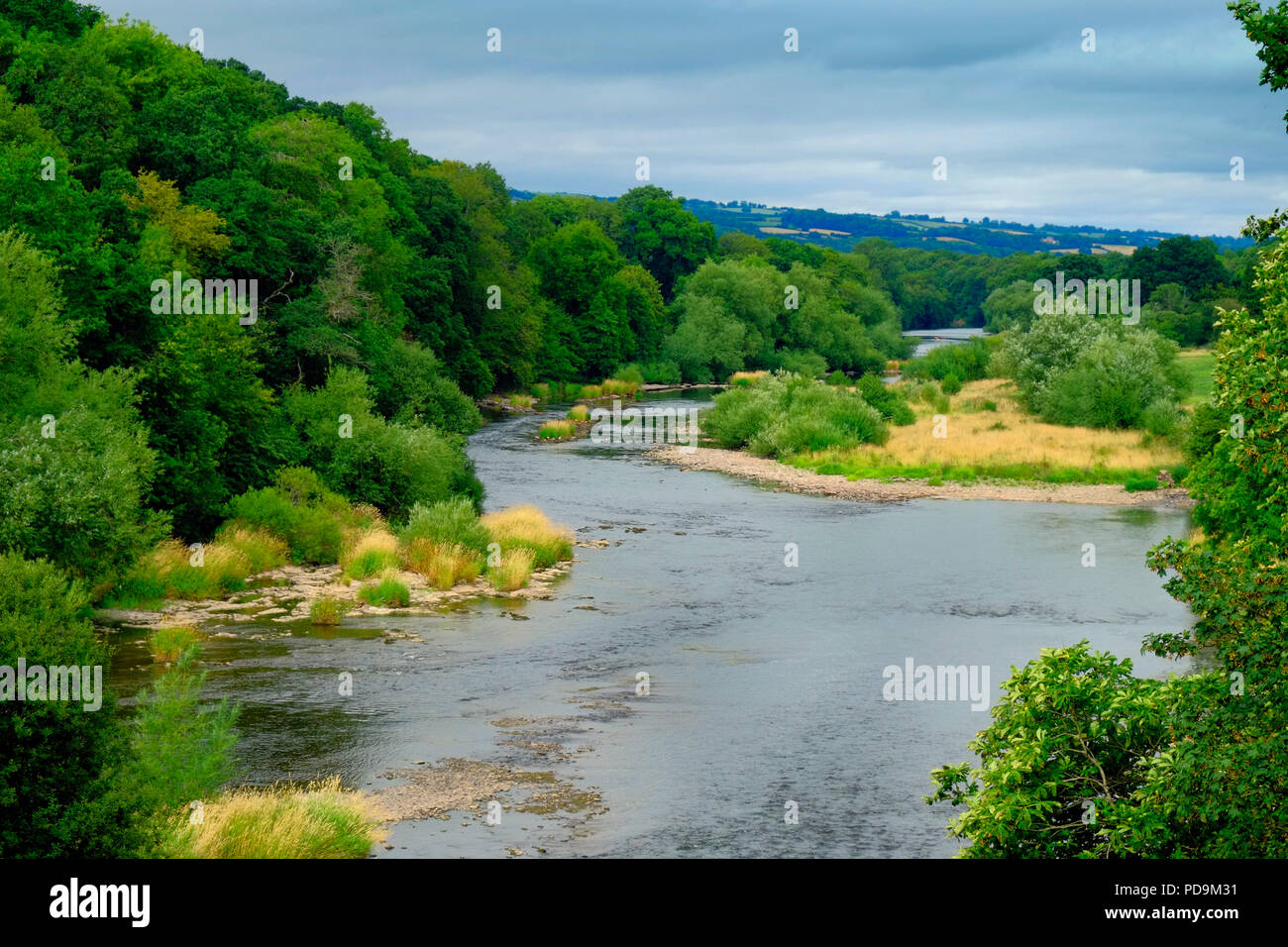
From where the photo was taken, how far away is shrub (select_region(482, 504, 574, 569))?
36.2 metres

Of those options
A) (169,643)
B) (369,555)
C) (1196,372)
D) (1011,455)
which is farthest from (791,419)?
(169,643)

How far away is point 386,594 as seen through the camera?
102 feet

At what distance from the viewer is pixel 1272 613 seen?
10.4m

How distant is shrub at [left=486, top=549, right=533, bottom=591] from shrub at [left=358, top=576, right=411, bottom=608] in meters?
2.92

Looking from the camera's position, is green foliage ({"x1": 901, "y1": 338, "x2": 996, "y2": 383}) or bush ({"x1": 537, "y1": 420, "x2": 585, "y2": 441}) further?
green foliage ({"x1": 901, "y1": 338, "x2": 996, "y2": 383})

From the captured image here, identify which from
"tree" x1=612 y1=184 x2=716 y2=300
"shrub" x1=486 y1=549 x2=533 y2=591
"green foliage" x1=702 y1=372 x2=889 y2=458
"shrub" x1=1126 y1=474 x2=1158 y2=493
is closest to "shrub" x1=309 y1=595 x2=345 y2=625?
"shrub" x1=486 y1=549 x2=533 y2=591

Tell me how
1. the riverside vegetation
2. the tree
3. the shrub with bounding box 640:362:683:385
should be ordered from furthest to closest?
1. the tree
2. the shrub with bounding box 640:362:683:385
3. the riverside vegetation

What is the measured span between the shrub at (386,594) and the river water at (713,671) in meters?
1.30

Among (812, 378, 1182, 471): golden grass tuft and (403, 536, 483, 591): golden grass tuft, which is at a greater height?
(812, 378, 1182, 471): golden grass tuft

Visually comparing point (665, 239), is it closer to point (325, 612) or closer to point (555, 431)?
point (555, 431)

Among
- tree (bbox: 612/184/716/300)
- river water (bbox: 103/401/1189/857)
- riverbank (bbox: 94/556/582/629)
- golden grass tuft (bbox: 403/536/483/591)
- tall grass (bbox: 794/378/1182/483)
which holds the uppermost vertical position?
tree (bbox: 612/184/716/300)

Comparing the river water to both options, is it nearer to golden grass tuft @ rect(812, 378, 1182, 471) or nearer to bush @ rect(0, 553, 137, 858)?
bush @ rect(0, 553, 137, 858)
